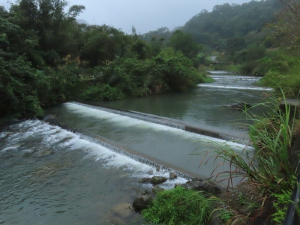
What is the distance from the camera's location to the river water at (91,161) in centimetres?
356

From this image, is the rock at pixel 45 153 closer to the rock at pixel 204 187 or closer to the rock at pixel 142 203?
the rock at pixel 142 203

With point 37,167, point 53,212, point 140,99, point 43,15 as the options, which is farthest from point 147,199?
point 43,15

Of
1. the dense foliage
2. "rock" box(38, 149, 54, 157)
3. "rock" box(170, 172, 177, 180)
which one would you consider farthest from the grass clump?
the dense foliage

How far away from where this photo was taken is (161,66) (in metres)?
13.9

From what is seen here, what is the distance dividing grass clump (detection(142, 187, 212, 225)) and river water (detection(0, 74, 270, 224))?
0.28 meters

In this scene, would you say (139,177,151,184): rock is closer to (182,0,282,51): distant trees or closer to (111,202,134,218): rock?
(111,202,134,218): rock

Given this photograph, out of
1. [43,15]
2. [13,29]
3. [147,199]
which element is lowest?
[147,199]

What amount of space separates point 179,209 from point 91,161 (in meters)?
2.82

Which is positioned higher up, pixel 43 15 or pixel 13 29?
pixel 43 15

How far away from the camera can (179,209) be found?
292 centimetres

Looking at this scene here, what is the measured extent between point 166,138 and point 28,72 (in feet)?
19.5

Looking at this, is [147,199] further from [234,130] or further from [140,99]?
[140,99]

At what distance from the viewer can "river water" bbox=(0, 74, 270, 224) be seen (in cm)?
356

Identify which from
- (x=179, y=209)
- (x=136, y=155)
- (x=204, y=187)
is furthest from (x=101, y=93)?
(x=179, y=209)
